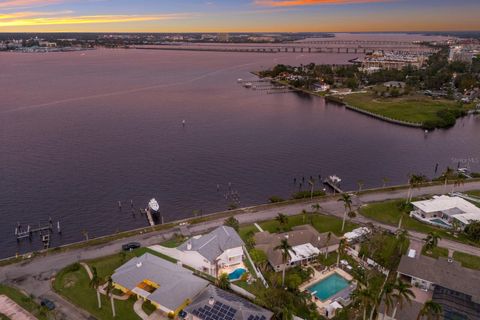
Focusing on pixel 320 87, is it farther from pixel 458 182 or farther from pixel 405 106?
pixel 458 182

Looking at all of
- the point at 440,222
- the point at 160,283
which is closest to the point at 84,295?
the point at 160,283

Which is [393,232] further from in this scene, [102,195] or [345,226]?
[102,195]

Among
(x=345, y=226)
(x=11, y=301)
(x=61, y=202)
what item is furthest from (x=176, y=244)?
(x=61, y=202)

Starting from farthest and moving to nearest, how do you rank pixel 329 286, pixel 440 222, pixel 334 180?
pixel 334 180
pixel 440 222
pixel 329 286

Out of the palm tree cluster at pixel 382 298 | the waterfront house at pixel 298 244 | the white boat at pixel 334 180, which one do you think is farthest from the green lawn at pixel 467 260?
the white boat at pixel 334 180

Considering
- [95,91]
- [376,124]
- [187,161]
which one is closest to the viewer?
[187,161]

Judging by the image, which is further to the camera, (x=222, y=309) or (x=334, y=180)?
(x=334, y=180)
